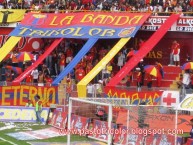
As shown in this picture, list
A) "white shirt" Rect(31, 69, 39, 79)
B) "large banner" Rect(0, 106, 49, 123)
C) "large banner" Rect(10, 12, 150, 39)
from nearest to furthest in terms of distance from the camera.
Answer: "large banner" Rect(0, 106, 49, 123)
"white shirt" Rect(31, 69, 39, 79)
"large banner" Rect(10, 12, 150, 39)

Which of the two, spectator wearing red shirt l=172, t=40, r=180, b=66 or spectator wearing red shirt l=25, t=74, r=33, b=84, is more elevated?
spectator wearing red shirt l=172, t=40, r=180, b=66

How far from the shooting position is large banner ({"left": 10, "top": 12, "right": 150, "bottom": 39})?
4288 centimetres

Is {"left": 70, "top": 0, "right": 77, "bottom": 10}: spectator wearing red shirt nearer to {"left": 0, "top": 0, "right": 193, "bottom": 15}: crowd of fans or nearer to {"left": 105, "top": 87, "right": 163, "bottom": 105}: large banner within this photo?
{"left": 0, "top": 0, "right": 193, "bottom": 15}: crowd of fans

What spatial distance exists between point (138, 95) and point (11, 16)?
15.3 metres

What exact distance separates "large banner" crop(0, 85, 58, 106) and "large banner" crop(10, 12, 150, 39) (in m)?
6.66

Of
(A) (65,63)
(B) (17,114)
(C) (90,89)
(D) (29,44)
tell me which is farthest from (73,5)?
(B) (17,114)

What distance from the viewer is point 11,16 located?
47.1 metres

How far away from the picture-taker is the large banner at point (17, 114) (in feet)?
116

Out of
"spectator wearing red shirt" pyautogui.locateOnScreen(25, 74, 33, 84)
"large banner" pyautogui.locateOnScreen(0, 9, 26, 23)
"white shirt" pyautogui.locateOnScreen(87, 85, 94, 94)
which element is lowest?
"white shirt" pyautogui.locateOnScreen(87, 85, 94, 94)

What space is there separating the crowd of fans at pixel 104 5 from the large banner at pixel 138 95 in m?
8.39

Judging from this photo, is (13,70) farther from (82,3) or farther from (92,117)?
(92,117)

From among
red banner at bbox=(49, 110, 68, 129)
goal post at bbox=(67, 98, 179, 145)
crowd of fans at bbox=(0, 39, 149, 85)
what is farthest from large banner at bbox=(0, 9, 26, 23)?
goal post at bbox=(67, 98, 179, 145)

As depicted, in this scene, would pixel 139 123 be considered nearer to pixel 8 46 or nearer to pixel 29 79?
pixel 29 79

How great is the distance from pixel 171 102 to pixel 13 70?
12175mm
